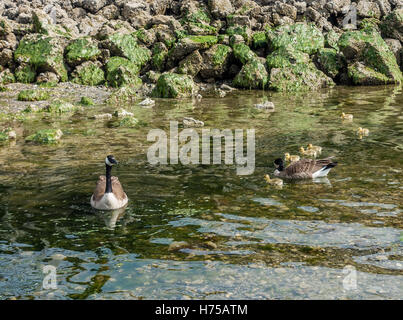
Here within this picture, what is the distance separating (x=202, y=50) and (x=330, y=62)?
8.95 metres

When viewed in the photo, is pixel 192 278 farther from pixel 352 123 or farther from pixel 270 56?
pixel 270 56

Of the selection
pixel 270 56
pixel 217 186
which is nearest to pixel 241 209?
A: pixel 217 186

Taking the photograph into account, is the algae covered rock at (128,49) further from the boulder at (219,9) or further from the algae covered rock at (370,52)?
the algae covered rock at (370,52)

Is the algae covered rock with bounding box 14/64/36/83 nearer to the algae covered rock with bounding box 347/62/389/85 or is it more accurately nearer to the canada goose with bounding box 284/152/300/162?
the algae covered rock with bounding box 347/62/389/85

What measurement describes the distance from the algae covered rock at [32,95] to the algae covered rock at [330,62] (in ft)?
61.1

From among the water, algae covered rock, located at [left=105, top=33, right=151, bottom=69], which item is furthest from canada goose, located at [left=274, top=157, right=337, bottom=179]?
algae covered rock, located at [left=105, top=33, right=151, bottom=69]

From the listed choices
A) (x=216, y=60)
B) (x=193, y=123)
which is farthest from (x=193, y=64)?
(x=193, y=123)

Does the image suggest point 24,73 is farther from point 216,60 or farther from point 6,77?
point 216,60

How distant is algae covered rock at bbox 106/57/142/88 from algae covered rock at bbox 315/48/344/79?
12.7 metres

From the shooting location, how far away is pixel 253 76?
105ft

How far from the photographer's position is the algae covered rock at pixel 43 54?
106 feet

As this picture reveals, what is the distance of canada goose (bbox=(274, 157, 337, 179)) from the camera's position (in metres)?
12.7

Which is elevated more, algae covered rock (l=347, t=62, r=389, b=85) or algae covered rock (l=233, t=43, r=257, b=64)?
algae covered rock (l=233, t=43, r=257, b=64)
